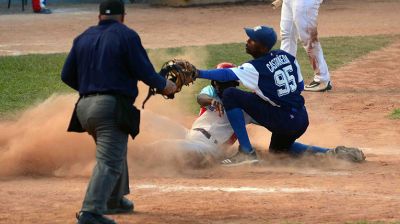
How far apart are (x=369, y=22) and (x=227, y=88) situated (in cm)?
1225

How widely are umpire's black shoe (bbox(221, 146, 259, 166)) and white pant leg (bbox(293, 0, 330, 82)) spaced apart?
4.50 meters

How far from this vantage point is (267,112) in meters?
9.30

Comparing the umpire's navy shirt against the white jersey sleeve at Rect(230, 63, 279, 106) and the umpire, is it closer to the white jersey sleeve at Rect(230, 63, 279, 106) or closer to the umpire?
the umpire

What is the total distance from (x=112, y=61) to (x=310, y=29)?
6927 millimetres

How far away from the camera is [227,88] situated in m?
9.45

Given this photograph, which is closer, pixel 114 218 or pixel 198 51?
pixel 114 218

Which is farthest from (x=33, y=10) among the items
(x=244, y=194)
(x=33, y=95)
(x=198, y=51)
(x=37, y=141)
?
(x=244, y=194)

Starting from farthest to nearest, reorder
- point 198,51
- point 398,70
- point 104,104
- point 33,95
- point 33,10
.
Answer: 1. point 33,10
2. point 198,51
3. point 398,70
4. point 33,95
5. point 104,104

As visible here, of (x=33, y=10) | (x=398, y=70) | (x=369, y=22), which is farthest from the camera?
(x=33, y=10)

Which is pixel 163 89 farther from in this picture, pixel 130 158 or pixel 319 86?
pixel 319 86

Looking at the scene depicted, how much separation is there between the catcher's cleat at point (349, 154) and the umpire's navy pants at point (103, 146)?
2857 millimetres

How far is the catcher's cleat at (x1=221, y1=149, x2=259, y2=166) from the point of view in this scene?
30.4ft

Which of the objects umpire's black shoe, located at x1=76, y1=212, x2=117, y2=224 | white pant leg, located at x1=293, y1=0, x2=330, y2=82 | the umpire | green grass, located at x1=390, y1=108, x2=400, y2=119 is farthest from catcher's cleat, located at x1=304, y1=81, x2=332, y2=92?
umpire's black shoe, located at x1=76, y1=212, x2=117, y2=224

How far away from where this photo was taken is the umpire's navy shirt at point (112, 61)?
7004 millimetres
